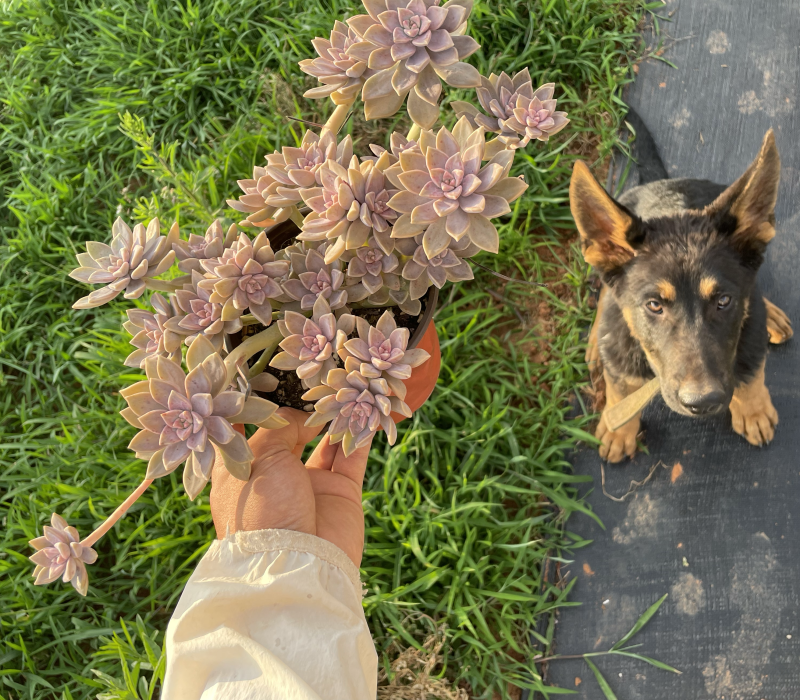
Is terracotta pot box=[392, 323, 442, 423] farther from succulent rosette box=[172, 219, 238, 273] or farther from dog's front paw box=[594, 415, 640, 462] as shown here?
dog's front paw box=[594, 415, 640, 462]

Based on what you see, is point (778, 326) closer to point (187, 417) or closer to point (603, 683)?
point (603, 683)

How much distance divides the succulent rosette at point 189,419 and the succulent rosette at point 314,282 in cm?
26

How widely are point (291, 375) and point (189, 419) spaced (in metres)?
0.52

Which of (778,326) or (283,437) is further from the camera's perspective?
(778,326)

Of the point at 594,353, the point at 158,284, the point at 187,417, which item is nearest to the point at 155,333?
the point at 158,284

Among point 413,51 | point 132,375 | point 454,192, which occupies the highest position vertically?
point 413,51

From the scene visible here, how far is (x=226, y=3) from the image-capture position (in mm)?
2891

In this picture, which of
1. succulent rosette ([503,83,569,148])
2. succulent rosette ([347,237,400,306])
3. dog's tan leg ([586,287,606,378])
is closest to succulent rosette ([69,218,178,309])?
succulent rosette ([347,237,400,306])

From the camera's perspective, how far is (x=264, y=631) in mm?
1223

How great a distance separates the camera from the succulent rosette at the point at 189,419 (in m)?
1.04

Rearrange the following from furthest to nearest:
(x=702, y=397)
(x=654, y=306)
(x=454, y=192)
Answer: (x=654, y=306), (x=702, y=397), (x=454, y=192)

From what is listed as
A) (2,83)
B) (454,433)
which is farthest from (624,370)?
(2,83)

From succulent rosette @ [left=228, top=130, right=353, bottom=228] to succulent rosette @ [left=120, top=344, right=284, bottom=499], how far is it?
0.39m

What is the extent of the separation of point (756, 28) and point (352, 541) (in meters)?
2.84
